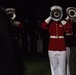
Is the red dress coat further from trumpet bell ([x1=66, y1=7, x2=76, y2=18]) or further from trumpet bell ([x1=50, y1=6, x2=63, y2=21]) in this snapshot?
trumpet bell ([x1=66, y1=7, x2=76, y2=18])

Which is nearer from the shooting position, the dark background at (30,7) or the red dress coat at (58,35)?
the red dress coat at (58,35)

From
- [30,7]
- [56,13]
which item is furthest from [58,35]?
[30,7]

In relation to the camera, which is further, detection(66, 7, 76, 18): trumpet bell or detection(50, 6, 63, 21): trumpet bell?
detection(66, 7, 76, 18): trumpet bell

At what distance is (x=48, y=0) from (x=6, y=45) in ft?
45.6

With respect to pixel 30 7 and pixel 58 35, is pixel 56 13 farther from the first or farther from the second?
pixel 30 7

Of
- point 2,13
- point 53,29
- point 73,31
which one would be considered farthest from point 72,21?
point 2,13

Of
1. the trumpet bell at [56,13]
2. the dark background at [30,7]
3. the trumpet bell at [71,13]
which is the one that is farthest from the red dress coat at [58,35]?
the dark background at [30,7]

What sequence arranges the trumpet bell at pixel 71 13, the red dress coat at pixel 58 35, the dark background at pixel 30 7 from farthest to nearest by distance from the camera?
the dark background at pixel 30 7 → the trumpet bell at pixel 71 13 → the red dress coat at pixel 58 35

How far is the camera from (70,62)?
955 centimetres

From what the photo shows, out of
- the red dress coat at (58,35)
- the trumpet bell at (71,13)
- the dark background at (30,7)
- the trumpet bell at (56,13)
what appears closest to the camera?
the red dress coat at (58,35)

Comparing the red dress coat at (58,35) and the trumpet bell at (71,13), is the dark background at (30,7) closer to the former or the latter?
the trumpet bell at (71,13)

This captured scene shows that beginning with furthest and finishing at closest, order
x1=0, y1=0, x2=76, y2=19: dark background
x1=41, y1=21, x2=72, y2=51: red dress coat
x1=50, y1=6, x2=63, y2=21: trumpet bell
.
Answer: x1=0, y1=0, x2=76, y2=19: dark background
x1=50, y1=6, x2=63, y2=21: trumpet bell
x1=41, y1=21, x2=72, y2=51: red dress coat

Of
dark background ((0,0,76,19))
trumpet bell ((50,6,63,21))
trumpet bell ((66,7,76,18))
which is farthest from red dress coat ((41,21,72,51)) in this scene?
dark background ((0,0,76,19))

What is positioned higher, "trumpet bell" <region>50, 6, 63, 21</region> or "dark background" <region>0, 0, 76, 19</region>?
"trumpet bell" <region>50, 6, 63, 21</region>
